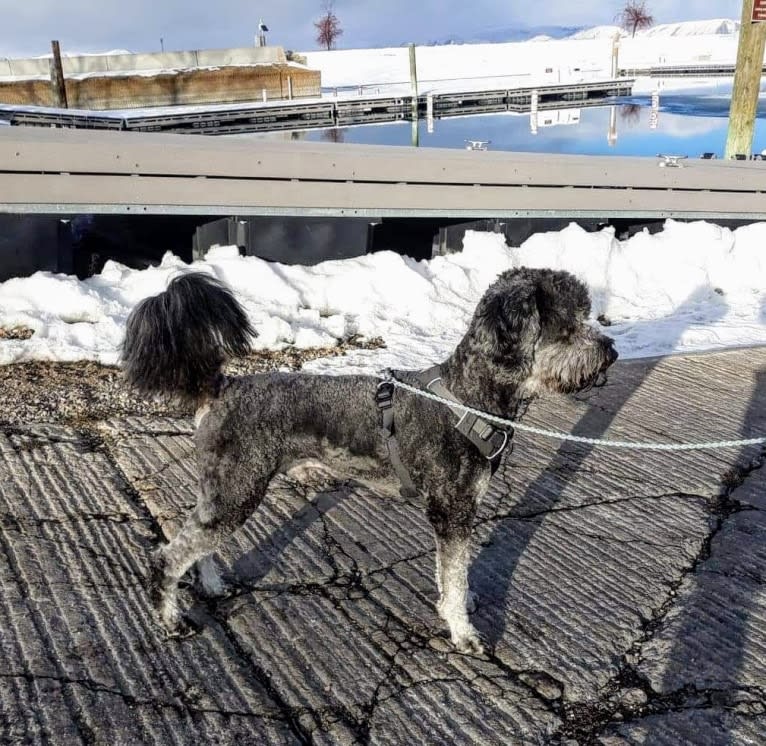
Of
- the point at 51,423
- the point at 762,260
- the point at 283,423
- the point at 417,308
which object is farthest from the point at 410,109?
the point at 283,423

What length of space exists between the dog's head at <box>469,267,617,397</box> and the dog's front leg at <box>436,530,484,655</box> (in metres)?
0.75

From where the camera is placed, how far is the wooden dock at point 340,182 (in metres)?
7.71

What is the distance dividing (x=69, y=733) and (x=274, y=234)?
6.49 metres

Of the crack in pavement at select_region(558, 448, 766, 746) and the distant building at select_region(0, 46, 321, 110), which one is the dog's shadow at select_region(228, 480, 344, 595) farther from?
the distant building at select_region(0, 46, 321, 110)

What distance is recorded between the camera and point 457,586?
351cm

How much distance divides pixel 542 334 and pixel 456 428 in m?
0.59

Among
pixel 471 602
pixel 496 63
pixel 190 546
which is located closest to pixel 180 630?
pixel 190 546

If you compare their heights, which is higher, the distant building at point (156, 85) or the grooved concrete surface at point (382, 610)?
the distant building at point (156, 85)

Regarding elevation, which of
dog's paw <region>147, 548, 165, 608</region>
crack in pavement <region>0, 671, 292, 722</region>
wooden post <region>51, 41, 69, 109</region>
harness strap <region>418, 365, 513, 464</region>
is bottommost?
crack in pavement <region>0, 671, 292, 722</region>

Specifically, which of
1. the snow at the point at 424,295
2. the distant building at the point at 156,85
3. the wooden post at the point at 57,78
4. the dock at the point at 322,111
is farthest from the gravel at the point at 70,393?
the distant building at the point at 156,85

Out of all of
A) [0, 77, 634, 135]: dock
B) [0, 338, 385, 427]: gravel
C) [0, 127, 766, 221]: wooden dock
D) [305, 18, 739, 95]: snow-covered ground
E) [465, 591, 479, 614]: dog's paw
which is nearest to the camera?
[465, 591, 479, 614]: dog's paw

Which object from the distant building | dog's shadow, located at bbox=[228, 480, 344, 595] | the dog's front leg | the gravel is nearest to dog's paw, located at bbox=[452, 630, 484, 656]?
the dog's front leg

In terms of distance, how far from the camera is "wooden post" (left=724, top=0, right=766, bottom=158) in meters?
12.1

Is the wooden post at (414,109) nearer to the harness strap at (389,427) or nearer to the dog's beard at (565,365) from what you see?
the dog's beard at (565,365)
